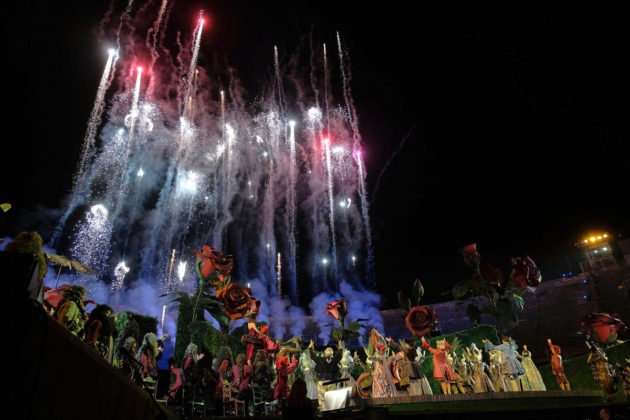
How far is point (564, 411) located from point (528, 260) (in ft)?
16.8

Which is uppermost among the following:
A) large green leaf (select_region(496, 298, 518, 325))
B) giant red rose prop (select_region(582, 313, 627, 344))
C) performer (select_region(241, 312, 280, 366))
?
large green leaf (select_region(496, 298, 518, 325))

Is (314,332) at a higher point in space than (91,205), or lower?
lower

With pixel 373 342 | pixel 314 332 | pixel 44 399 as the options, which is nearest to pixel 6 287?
pixel 44 399

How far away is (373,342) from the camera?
14625 millimetres

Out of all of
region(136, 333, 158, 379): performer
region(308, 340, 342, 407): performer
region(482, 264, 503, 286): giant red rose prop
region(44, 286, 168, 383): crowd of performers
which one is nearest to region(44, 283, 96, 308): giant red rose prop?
region(44, 286, 168, 383): crowd of performers

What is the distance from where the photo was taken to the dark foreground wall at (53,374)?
2336mm

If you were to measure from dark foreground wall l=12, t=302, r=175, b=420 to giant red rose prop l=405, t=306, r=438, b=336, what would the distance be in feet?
37.1

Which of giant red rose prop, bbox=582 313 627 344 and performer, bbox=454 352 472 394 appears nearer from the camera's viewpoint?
giant red rose prop, bbox=582 313 627 344

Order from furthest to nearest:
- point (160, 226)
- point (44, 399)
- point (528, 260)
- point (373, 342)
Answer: point (160, 226) < point (373, 342) < point (528, 260) < point (44, 399)

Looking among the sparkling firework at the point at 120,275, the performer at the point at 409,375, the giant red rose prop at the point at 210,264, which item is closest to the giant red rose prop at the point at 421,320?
the performer at the point at 409,375

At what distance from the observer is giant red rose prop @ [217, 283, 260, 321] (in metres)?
12.2

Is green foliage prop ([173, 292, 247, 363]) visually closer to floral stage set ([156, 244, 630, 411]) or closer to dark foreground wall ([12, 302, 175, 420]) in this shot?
floral stage set ([156, 244, 630, 411])

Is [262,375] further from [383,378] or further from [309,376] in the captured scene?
[383,378]

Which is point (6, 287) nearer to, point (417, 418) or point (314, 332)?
point (417, 418)
